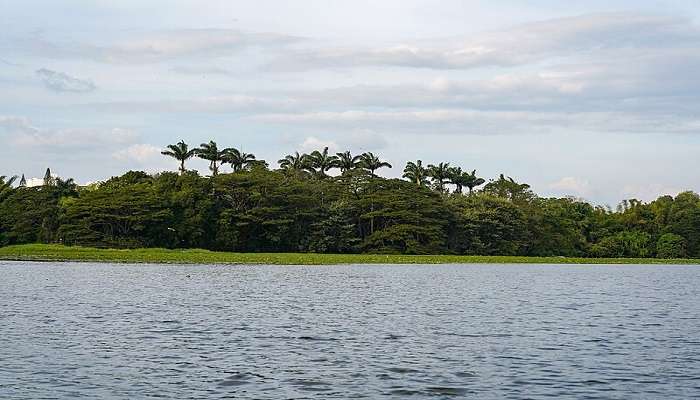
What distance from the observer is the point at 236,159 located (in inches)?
6211

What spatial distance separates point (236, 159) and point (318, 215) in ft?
84.9

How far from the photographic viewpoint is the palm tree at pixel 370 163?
161375 millimetres

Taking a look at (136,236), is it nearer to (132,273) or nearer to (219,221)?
(219,221)

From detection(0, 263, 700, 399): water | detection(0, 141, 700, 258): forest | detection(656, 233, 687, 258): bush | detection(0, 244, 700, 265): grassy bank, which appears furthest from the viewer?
detection(656, 233, 687, 258): bush

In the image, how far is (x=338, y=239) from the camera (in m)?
140

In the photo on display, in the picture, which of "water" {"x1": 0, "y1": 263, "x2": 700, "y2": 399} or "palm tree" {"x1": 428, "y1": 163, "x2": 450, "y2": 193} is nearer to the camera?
"water" {"x1": 0, "y1": 263, "x2": 700, "y2": 399}

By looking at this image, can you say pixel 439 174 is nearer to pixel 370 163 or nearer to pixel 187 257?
pixel 370 163

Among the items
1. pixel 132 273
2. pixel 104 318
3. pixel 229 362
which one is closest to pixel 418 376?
pixel 229 362

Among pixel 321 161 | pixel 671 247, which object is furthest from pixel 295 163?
pixel 671 247

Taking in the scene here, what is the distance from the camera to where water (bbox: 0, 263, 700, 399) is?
23906 mm

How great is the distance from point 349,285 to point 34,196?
86.8 metres

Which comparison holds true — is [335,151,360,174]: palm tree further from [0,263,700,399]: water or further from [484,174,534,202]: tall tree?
[0,263,700,399]: water

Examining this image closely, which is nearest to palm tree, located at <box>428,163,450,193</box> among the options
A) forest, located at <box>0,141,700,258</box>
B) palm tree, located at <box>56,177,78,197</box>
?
forest, located at <box>0,141,700,258</box>

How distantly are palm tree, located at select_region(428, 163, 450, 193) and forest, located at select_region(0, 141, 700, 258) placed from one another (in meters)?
0.24
